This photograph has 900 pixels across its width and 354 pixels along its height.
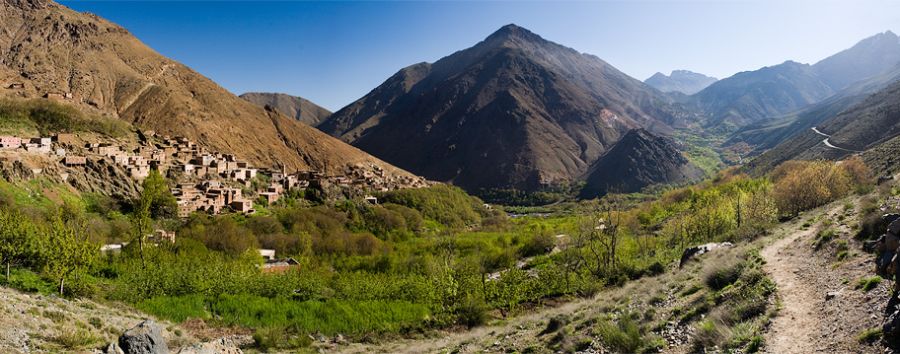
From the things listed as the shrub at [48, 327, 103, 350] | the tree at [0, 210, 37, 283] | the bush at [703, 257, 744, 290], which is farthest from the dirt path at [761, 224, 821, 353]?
the tree at [0, 210, 37, 283]

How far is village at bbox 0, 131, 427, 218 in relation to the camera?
5012 cm

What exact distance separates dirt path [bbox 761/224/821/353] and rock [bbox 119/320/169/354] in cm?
1621

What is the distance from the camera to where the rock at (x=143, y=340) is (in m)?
12.7

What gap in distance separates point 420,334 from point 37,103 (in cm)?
7333

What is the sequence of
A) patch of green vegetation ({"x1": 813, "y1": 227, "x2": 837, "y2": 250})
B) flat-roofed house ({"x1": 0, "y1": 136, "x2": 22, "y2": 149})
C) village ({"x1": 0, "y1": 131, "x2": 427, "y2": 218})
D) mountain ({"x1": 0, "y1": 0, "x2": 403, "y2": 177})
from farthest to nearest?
mountain ({"x1": 0, "y1": 0, "x2": 403, "y2": 177}) → village ({"x1": 0, "y1": 131, "x2": 427, "y2": 218}) → flat-roofed house ({"x1": 0, "y1": 136, "x2": 22, "y2": 149}) → patch of green vegetation ({"x1": 813, "y1": 227, "x2": 837, "y2": 250})

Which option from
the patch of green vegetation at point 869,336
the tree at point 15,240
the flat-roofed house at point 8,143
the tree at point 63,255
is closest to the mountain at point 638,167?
the flat-roofed house at point 8,143

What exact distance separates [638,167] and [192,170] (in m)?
150

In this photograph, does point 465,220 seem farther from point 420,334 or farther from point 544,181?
point 544,181

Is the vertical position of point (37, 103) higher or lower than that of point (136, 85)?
lower

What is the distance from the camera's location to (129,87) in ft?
285

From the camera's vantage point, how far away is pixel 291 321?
27.5m

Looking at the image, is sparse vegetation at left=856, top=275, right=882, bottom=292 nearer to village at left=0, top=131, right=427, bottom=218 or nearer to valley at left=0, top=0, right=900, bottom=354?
valley at left=0, top=0, right=900, bottom=354

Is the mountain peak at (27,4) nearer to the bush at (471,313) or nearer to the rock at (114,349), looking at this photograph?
the bush at (471,313)

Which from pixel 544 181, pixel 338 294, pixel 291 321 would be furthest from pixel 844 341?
pixel 544 181
